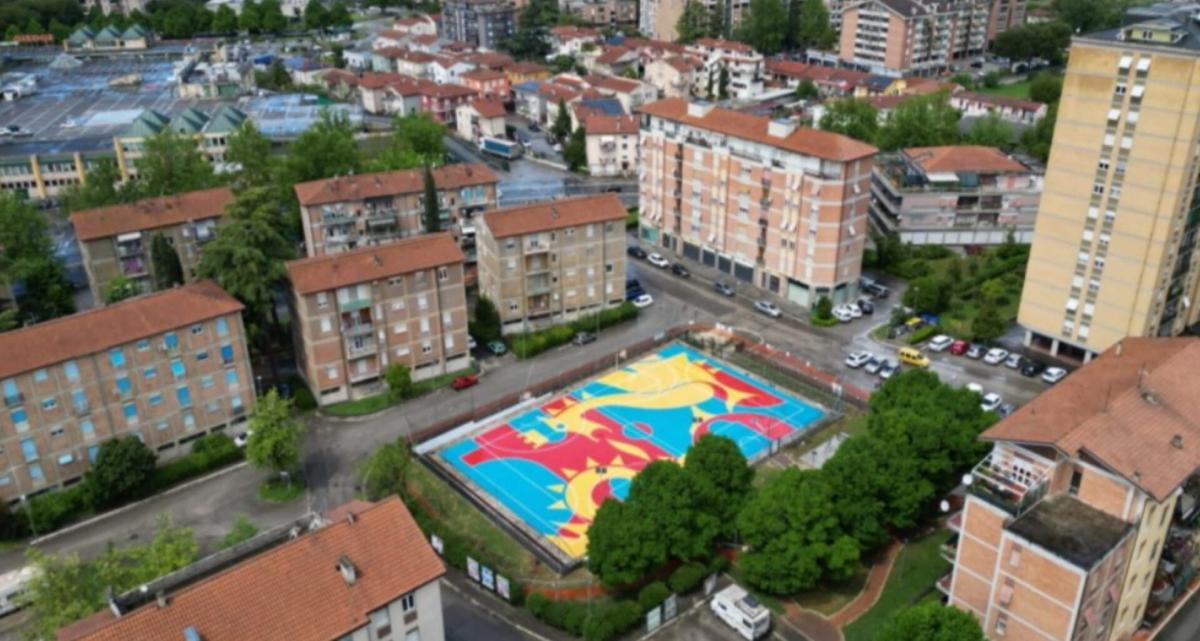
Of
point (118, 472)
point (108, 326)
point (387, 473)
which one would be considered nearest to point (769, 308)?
point (387, 473)

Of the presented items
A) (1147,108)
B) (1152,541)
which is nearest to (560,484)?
(1152,541)

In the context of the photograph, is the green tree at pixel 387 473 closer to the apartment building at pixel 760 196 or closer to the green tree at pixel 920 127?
the apartment building at pixel 760 196

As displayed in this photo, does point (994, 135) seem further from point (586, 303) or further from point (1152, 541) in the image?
point (1152, 541)

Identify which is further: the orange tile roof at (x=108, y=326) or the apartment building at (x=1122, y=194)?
the apartment building at (x=1122, y=194)

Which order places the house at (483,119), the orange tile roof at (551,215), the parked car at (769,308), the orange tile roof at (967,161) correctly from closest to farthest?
1. the orange tile roof at (551,215)
2. the parked car at (769,308)
3. the orange tile roof at (967,161)
4. the house at (483,119)

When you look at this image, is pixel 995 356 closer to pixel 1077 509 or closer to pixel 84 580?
pixel 1077 509

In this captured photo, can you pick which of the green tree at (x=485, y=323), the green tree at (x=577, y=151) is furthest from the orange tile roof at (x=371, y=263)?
the green tree at (x=577, y=151)
